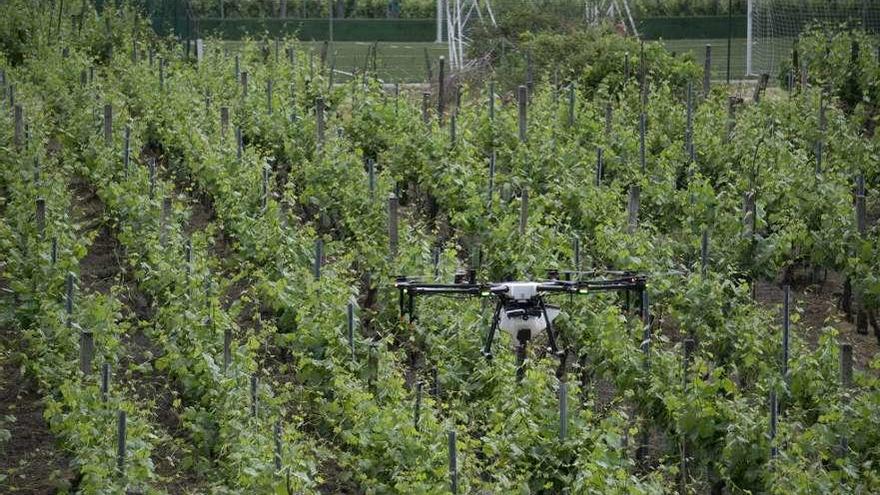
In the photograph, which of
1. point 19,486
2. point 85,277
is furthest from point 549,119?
point 19,486

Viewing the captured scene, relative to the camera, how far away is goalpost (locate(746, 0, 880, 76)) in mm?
24406

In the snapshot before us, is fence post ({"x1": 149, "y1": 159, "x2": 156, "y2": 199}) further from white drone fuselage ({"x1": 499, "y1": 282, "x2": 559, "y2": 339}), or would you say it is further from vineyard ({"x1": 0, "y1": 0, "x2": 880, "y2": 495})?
white drone fuselage ({"x1": 499, "y1": 282, "x2": 559, "y2": 339})

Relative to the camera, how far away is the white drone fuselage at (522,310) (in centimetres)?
966

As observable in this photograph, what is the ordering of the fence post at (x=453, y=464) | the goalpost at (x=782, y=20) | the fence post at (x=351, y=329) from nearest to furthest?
the fence post at (x=453, y=464)
the fence post at (x=351, y=329)
the goalpost at (x=782, y=20)

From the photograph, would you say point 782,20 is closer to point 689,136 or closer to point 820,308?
point 689,136

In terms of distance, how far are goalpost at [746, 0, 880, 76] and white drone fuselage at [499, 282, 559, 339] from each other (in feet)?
49.2

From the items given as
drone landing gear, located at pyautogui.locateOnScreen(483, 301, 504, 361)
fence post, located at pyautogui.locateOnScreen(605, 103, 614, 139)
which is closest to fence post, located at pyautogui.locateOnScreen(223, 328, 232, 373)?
drone landing gear, located at pyautogui.locateOnScreen(483, 301, 504, 361)

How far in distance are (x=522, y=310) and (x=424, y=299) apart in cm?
183

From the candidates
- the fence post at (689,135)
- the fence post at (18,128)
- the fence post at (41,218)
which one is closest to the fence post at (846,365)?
the fence post at (41,218)

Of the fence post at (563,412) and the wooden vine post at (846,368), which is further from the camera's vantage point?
the wooden vine post at (846,368)

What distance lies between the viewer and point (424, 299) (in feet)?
37.5

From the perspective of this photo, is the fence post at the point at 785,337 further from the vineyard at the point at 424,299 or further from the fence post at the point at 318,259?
the fence post at the point at 318,259

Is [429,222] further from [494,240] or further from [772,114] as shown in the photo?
[772,114]

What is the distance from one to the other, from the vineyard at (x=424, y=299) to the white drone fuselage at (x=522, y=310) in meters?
0.31
